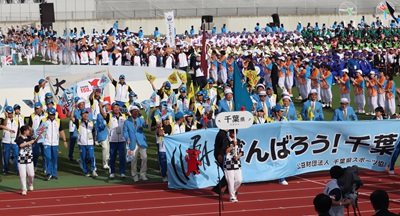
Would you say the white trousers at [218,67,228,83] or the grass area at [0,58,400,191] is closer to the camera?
the grass area at [0,58,400,191]

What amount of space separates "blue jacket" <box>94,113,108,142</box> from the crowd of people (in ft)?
0.08

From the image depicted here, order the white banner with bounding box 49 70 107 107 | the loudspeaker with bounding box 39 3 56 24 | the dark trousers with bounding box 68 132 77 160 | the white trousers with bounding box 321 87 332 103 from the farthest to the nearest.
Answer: the loudspeaker with bounding box 39 3 56 24
the white trousers with bounding box 321 87 332 103
the white banner with bounding box 49 70 107 107
the dark trousers with bounding box 68 132 77 160

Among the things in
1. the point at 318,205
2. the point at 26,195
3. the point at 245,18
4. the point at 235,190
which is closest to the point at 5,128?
the point at 26,195

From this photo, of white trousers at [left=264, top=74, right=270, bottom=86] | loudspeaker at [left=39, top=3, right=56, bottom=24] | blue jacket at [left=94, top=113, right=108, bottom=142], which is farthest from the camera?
loudspeaker at [left=39, top=3, right=56, bottom=24]

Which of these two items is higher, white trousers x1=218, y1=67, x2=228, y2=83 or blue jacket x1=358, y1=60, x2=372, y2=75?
blue jacket x1=358, y1=60, x2=372, y2=75

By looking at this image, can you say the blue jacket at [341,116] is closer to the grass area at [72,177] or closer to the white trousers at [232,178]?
the grass area at [72,177]

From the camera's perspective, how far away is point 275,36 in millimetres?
55531

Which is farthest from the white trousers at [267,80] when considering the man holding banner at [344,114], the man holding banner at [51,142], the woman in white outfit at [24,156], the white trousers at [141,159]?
the woman in white outfit at [24,156]

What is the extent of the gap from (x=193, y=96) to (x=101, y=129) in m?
3.74

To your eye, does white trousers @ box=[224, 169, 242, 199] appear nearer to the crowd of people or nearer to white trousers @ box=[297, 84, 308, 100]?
the crowd of people

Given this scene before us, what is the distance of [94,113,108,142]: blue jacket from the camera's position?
70.9ft

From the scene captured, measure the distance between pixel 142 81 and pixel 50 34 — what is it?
24445 millimetres

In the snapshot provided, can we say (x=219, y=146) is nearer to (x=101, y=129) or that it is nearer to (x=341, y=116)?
(x=101, y=129)

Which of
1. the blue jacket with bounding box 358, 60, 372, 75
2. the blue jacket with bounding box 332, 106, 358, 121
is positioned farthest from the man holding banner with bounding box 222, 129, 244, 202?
the blue jacket with bounding box 358, 60, 372, 75
